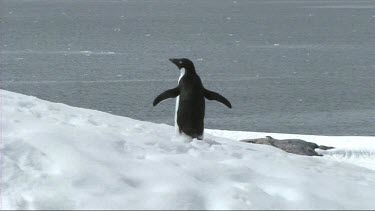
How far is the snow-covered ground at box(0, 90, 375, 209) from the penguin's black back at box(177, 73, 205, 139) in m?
0.59

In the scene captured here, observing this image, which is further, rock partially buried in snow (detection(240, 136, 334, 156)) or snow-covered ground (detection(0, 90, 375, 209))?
rock partially buried in snow (detection(240, 136, 334, 156))

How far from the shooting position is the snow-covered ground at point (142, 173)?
561cm

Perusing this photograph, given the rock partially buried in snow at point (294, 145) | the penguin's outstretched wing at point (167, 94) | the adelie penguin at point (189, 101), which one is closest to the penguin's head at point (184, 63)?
the adelie penguin at point (189, 101)

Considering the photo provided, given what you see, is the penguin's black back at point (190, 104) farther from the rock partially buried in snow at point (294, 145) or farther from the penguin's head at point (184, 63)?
the rock partially buried in snow at point (294, 145)

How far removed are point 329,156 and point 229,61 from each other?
84.6ft

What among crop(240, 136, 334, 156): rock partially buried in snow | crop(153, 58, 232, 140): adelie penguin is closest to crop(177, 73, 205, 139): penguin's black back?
crop(153, 58, 232, 140): adelie penguin

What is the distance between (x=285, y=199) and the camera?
598 centimetres

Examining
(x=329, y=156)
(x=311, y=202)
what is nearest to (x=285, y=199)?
(x=311, y=202)

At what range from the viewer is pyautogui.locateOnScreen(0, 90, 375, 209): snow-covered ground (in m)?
5.61

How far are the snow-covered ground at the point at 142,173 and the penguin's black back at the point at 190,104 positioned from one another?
1.93ft

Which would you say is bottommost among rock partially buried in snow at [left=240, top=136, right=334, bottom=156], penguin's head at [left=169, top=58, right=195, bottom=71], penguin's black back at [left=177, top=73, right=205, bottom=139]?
rock partially buried in snow at [left=240, top=136, right=334, bottom=156]

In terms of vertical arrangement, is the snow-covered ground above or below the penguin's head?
below

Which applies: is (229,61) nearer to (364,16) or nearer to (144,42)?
(144,42)

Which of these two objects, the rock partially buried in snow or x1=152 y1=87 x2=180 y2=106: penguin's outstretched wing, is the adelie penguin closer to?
x1=152 y1=87 x2=180 y2=106: penguin's outstretched wing
